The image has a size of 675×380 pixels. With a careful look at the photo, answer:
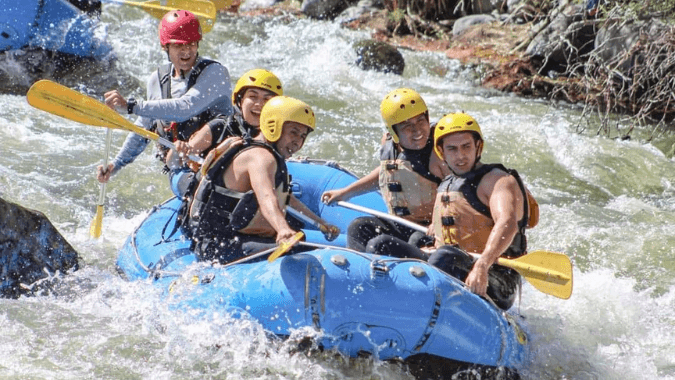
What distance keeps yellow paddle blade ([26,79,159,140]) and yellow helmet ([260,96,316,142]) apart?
101 cm

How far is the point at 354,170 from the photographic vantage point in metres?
8.19

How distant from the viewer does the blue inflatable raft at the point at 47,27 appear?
354 inches

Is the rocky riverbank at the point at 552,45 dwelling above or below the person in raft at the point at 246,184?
below

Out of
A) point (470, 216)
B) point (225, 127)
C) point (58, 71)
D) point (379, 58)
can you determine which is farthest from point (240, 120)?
point (379, 58)

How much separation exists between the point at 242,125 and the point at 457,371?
1.93 meters

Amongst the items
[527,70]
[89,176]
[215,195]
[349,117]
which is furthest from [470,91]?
[215,195]

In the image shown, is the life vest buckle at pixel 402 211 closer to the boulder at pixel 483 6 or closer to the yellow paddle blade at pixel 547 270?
the yellow paddle blade at pixel 547 270

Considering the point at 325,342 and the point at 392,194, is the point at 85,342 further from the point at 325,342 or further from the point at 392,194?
the point at 392,194

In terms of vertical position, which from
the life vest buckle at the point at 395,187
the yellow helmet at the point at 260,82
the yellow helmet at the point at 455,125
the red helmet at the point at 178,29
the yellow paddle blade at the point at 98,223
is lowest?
the yellow paddle blade at the point at 98,223

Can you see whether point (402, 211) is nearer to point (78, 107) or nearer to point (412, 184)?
point (412, 184)

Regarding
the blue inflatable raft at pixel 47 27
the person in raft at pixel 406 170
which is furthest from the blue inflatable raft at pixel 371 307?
the blue inflatable raft at pixel 47 27

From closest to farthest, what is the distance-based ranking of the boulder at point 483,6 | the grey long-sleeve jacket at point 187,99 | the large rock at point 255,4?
the grey long-sleeve jacket at point 187,99 → the boulder at point 483,6 → the large rock at point 255,4

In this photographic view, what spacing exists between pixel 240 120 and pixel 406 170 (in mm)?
997

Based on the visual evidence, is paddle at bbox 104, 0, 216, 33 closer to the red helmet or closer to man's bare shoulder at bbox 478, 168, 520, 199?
the red helmet
